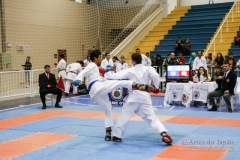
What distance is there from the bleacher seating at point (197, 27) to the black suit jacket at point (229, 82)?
7560mm

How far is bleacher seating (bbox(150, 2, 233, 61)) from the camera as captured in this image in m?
17.4

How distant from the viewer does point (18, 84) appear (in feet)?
44.9

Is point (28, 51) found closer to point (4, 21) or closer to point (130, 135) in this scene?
point (4, 21)

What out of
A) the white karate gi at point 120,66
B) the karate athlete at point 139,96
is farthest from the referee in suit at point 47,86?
the karate athlete at point 139,96

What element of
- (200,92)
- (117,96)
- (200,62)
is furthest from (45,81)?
(200,62)

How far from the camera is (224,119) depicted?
7969mm

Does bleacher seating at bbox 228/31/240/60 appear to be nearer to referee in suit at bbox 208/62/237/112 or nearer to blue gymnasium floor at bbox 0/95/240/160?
referee in suit at bbox 208/62/237/112

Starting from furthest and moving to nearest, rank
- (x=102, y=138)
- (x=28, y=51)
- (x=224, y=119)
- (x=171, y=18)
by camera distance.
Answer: (x=171, y=18) → (x=28, y=51) → (x=224, y=119) → (x=102, y=138)

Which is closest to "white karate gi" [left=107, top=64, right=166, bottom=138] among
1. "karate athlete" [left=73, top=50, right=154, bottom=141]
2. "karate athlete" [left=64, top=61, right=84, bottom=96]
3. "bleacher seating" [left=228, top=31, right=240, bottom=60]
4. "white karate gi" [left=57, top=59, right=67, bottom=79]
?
"karate athlete" [left=73, top=50, right=154, bottom=141]

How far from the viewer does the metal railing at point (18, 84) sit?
42.2 feet

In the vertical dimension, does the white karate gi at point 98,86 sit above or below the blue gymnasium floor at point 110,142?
above

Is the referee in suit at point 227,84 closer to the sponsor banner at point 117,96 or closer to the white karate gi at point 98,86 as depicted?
the sponsor banner at point 117,96

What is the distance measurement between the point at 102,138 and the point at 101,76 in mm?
1223

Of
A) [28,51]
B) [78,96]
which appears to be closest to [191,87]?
[78,96]
